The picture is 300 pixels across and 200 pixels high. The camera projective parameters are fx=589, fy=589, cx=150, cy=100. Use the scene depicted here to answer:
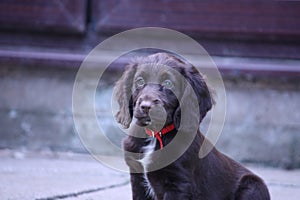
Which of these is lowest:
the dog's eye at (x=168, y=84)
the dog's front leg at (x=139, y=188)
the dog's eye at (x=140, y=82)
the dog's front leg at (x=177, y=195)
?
the dog's front leg at (x=139, y=188)

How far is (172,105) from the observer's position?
265cm

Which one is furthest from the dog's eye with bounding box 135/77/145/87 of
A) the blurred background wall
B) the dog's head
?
the blurred background wall

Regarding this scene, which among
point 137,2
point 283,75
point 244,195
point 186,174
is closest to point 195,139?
point 186,174

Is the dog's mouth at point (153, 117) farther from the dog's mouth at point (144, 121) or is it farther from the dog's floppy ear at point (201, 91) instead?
the dog's floppy ear at point (201, 91)

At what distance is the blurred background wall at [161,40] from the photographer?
5.27m

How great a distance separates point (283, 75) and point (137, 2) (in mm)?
1514

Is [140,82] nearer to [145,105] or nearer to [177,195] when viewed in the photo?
[145,105]

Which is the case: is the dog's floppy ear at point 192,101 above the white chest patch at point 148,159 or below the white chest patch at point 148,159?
above

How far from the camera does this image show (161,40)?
5570 millimetres

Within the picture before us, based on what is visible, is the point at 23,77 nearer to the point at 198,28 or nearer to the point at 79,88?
the point at 79,88

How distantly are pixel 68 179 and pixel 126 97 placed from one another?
1276mm

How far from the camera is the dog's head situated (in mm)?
2527

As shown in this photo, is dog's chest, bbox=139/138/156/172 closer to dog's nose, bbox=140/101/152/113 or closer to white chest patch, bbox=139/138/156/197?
white chest patch, bbox=139/138/156/197

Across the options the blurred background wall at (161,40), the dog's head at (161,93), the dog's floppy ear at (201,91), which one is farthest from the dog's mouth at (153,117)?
the blurred background wall at (161,40)
